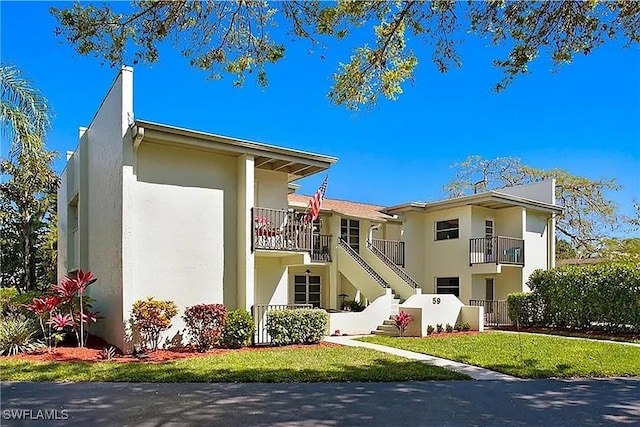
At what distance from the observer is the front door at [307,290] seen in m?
20.8

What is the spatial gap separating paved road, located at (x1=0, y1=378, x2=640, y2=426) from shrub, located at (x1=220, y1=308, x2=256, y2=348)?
4.26 meters

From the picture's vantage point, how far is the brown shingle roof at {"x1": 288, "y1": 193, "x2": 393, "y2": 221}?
2136 cm

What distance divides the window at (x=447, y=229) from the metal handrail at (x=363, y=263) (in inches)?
196

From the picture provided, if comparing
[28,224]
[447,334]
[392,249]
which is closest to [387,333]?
[447,334]

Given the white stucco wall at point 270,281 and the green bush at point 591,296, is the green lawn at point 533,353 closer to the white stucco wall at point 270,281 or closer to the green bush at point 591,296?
the green bush at point 591,296

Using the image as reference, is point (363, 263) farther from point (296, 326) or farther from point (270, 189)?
point (296, 326)

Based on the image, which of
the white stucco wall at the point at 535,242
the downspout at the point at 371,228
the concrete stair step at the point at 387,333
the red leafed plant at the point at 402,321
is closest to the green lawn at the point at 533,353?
the red leafed plant at the point at 402,321

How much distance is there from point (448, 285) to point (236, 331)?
1392 centimetres

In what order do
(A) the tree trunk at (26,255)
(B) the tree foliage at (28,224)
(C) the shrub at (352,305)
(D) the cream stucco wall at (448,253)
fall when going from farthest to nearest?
(A) the tree trunk at (26,255)
(B) the tree foliage at (28,224)
(D) the cream stucco wall at (448,253)
(C) the shrub at (352,305)

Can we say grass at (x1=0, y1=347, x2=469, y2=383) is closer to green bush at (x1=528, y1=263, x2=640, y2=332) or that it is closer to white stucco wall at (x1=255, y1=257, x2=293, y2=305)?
white stucco wall at (x1=255, y1=257, x2=293, y2=305)

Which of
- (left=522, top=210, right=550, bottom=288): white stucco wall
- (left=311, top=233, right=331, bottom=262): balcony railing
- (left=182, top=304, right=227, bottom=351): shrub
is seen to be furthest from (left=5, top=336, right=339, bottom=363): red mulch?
(left=522, top=210, right=550, bottom=288): white stucco wall

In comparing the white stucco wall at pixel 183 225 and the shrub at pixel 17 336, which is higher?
the white stucco wall at pixel 183 225

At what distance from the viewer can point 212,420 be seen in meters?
6.18

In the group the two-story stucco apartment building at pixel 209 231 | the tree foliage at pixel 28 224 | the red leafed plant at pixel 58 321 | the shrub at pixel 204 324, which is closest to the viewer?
→ the red leafed plant at pixel 58 321
